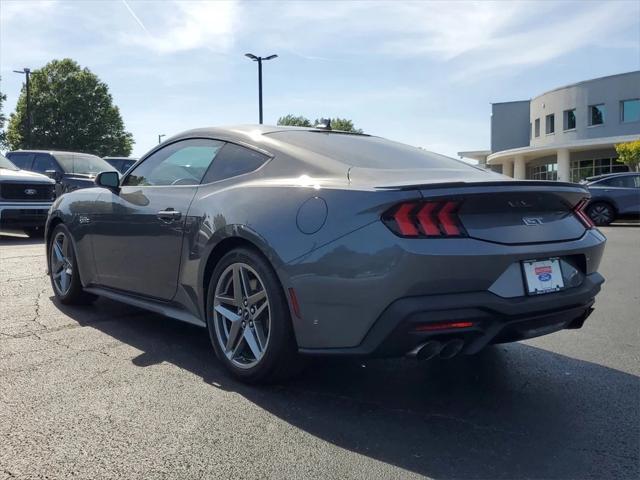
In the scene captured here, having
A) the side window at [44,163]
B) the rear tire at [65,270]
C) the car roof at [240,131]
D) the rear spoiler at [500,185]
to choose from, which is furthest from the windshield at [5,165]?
the rear spoiler at [500,185]

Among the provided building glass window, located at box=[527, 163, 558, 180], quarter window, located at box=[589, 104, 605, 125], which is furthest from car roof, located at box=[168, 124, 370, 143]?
building glass window, located at box=[527, 163, 558, 180]

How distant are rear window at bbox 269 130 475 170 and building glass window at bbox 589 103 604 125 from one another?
43.5 meters

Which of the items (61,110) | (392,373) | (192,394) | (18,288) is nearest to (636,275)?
(392,373)

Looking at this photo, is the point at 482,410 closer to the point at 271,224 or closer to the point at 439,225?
the point at 439,225

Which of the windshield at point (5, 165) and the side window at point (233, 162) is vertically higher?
the windshield at point (5, 165)

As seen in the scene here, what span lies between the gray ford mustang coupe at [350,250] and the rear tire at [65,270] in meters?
1.23

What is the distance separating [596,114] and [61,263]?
44442 mm

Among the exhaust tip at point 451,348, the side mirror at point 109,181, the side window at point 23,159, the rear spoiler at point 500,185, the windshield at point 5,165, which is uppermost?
the side window at point 23,159

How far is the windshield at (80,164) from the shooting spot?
560 inches

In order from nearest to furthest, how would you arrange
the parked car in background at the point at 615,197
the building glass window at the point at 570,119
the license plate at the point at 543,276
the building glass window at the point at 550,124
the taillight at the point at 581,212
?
the license plate at the point at 543,276
the taillight at the point at 581,212
the parked car in background at the point at 615,197
the building glass window at the point at 570,119
the building glass window at the point at 550,124

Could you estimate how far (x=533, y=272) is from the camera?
315 cm

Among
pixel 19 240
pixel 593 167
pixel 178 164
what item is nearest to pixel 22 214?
pixel 19 240

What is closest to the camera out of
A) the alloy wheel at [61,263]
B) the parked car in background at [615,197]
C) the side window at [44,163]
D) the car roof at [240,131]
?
the car roof at [240,131]

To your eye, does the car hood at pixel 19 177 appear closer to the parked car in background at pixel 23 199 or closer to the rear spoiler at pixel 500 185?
the parked car in background at pixel 23 199
